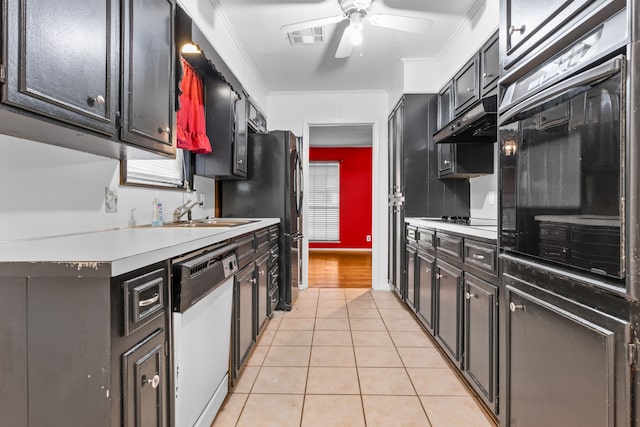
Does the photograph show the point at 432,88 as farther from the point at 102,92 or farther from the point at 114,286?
the point at 114,286

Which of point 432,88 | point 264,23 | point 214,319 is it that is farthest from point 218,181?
point 432,88

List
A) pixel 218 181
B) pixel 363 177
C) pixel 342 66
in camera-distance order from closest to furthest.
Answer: pixel 218 181, pixel 342 66, pixel 363 177

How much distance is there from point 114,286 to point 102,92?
780 millimetres

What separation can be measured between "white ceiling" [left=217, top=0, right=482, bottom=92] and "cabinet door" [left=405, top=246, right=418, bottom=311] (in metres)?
1.93

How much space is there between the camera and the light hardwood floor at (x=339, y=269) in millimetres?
4659

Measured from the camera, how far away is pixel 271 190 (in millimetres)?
3240

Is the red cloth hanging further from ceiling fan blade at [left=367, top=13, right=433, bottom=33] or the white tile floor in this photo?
the white tile floor

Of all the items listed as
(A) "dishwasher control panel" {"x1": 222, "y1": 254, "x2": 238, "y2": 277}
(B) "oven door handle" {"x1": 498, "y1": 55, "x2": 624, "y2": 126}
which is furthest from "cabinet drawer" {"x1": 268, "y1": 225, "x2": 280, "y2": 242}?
(B) "oven door handle" {"x1": 498, "y1": 55, "x2": 624, "y2": 126}

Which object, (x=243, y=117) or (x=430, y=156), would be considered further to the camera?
(x=430, y=156)

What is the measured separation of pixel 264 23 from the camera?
2811mm

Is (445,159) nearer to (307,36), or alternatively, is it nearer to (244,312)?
(307,36)

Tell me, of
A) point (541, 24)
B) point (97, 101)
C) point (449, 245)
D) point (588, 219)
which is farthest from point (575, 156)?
point (97, 101)

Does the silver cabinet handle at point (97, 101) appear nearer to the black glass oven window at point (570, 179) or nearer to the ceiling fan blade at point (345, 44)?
the black glass oven window at point (570, 179)

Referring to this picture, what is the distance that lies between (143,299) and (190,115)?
1.76 metres
